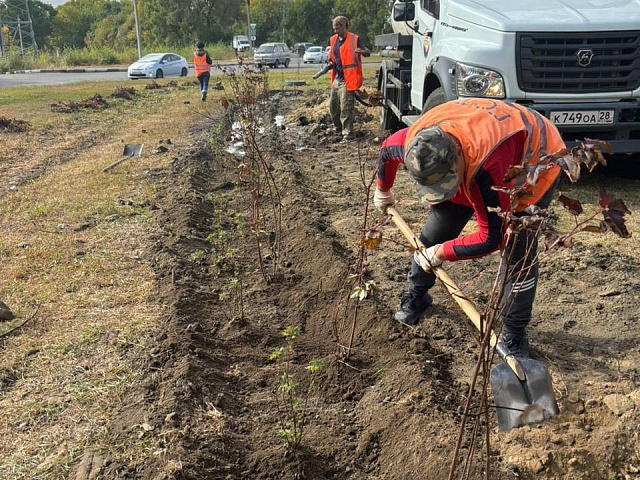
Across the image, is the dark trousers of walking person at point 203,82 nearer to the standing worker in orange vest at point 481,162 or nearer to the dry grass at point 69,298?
the dry grass at point 69,298

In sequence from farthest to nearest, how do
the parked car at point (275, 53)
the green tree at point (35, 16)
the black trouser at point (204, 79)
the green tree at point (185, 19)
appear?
the green tree at point (35, 16) < the green tree at point (185, 19) < the parked car at point (275, 53) < the black trouser at point (204, 79)

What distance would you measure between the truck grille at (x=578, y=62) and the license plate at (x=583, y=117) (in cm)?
22

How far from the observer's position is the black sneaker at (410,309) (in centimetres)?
393

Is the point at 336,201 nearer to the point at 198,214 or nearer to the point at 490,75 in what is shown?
the point at 198,214

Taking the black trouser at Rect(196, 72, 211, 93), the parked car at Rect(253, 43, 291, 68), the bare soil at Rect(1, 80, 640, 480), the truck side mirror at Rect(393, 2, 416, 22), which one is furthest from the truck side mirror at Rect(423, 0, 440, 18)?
the parked car at Rect(253, 43, 291, 68)

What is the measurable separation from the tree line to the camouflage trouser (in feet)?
150

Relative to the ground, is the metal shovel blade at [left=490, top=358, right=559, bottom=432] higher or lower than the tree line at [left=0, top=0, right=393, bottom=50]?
lower

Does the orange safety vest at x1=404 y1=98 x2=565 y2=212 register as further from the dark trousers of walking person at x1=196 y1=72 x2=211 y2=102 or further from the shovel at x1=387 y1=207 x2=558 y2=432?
→ the dark trousers of walking person at x1=196 y1=72 x2=211 y2=102

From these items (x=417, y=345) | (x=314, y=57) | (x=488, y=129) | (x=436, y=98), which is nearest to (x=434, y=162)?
(x=488, y=129)

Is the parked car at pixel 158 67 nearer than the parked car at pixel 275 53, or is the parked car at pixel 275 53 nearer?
the parked car at pixel 158 67

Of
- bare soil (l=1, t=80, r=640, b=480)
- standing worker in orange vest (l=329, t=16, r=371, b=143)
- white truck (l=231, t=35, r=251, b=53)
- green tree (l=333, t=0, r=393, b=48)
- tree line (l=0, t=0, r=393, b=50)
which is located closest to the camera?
bare soil (l=1, t=80, r=640, b=480)

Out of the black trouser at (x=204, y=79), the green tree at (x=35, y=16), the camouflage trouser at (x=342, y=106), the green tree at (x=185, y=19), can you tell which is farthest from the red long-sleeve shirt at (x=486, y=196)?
the green tree at (x=35, y=16)

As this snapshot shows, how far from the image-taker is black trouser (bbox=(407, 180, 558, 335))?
118 inches

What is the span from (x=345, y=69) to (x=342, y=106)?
2.12ft
